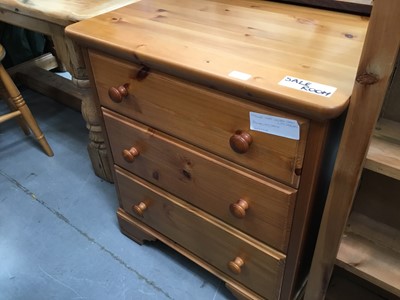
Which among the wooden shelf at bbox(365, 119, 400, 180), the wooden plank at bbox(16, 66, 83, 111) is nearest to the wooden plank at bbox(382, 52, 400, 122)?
the wooden shelf at bbox(365, 119, 400, 180)

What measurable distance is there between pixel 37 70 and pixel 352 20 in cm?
179

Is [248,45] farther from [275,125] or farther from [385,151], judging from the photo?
[385,151]

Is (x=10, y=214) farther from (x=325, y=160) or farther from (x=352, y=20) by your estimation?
(x=352, y=20)

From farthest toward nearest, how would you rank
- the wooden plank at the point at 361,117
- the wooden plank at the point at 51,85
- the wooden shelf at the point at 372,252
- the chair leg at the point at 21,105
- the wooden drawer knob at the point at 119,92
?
the wooden plank at the point at 51,85 → the chair leg at the point at 21,105 → the wooden drawer knob at the point at 119,92 → the wooden shelf at the point at 372,252 → the wooden plank at the point at 361,117

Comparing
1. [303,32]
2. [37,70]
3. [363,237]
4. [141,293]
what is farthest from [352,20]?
[37,70]

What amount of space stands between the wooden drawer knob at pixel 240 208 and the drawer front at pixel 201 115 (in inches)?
3.6

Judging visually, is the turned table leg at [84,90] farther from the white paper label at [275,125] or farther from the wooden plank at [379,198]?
the wooden plank at [379,198]

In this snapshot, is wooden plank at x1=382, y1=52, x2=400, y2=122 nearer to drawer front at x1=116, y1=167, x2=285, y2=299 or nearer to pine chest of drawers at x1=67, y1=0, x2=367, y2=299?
pine chest of drawers at x1=67, y1=0, x2=367, y2=299

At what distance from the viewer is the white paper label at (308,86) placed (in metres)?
0.56

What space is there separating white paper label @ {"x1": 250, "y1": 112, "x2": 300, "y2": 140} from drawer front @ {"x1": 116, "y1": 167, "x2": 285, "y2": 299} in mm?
314

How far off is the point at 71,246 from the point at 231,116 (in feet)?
2.82

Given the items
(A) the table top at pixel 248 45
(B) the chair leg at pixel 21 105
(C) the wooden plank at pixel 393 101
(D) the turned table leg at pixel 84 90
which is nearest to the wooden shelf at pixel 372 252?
(C) the wooden plank at pixel 393 101

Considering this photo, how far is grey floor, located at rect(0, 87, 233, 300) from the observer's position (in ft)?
3.65

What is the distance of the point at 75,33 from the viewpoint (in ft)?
2.69
